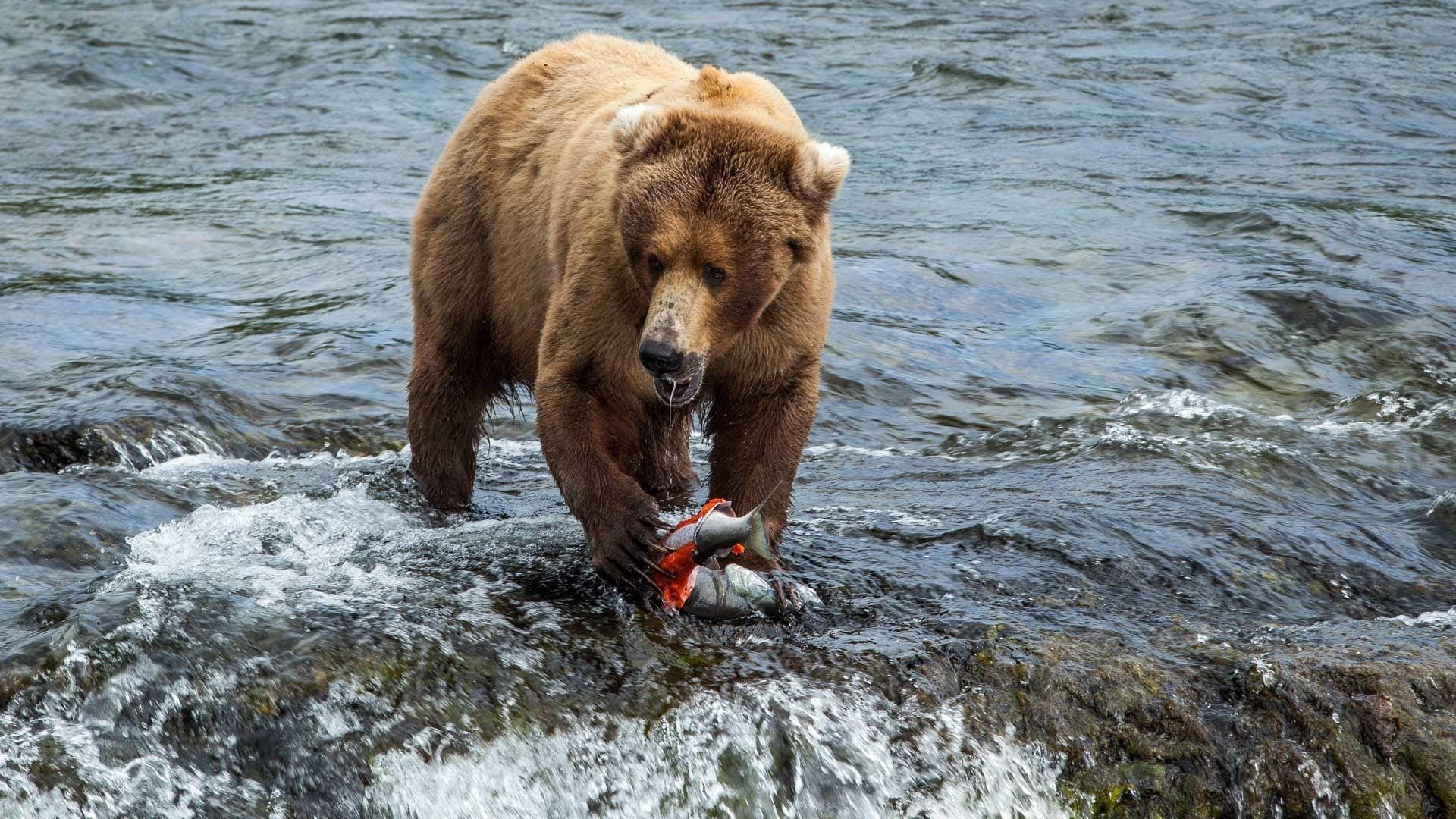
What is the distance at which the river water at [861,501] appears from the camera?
13.0 ft

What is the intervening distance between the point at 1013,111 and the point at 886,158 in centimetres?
175

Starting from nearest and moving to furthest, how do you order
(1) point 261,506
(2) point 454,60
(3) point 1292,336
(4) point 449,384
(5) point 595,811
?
A: (5) point 595,811, (1) point 261,506, (4) point 449,384, (3) point 1292,336, (2) point 454,60

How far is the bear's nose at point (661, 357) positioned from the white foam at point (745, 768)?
854 mm

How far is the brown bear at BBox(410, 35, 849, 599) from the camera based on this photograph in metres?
4.52

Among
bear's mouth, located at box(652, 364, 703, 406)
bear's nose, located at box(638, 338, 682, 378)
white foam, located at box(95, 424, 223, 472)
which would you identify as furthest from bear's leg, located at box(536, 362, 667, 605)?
white foam, located at box(95, 424, 223, 472)

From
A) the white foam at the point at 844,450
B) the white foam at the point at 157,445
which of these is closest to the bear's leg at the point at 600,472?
the white foam at the point at 844,450

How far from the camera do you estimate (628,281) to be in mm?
4766

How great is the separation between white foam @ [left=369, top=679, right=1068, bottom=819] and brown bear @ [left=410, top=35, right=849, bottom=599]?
2.30 feet

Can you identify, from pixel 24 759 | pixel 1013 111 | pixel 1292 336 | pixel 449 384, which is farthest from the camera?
pixel 1013 111

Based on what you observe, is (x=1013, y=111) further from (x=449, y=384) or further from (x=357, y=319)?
(x=449, y=384)

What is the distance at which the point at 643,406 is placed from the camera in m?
5.02

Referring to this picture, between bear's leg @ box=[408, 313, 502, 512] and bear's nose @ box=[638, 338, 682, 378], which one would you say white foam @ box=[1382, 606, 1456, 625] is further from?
bear's leg @ box=[408, 313, 502, 512]

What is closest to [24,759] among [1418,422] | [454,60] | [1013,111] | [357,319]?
[357,319]

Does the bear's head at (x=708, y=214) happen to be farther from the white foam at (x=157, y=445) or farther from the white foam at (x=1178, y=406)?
the white foam at (x=1178, y=406)
